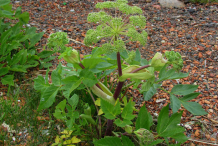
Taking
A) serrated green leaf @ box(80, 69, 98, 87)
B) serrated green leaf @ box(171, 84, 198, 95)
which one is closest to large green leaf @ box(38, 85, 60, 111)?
serrated green leaf @ box(80, 69, 98, 87)

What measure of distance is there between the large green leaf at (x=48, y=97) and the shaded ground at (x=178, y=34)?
84 cm

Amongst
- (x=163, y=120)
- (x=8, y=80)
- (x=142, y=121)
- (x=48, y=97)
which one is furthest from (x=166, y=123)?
(x=8, y=80)

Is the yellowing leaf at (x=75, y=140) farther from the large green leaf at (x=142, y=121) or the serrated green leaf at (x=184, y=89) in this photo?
the serrated green leaf at (x=184, y=89)

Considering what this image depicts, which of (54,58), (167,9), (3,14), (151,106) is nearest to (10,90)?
(54,58)

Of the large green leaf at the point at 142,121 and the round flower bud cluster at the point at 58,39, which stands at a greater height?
the round flower bud cluster at the point at 58,39

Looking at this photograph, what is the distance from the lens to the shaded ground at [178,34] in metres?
1.86

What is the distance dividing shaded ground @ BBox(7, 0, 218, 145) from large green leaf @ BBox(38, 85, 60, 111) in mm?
837

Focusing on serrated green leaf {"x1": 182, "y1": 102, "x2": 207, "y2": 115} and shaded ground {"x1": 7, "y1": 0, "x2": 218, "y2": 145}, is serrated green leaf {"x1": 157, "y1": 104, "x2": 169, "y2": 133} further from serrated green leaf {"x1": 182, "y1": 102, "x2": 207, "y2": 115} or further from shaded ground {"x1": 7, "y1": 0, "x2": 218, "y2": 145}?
shaded ground {"x1": 7, "y1": 0, "x2": 218, "y2": 145}

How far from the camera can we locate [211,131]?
1.67m

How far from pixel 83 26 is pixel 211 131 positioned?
1.94 m

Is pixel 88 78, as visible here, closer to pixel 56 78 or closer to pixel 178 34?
pixel 56 78

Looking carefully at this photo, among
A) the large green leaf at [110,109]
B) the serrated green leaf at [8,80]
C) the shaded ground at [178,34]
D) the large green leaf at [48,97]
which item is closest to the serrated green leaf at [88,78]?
the large green leaf at [110,109]

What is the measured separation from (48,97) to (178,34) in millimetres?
1869

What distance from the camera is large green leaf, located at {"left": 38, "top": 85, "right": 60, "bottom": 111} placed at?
1379 millimetres
